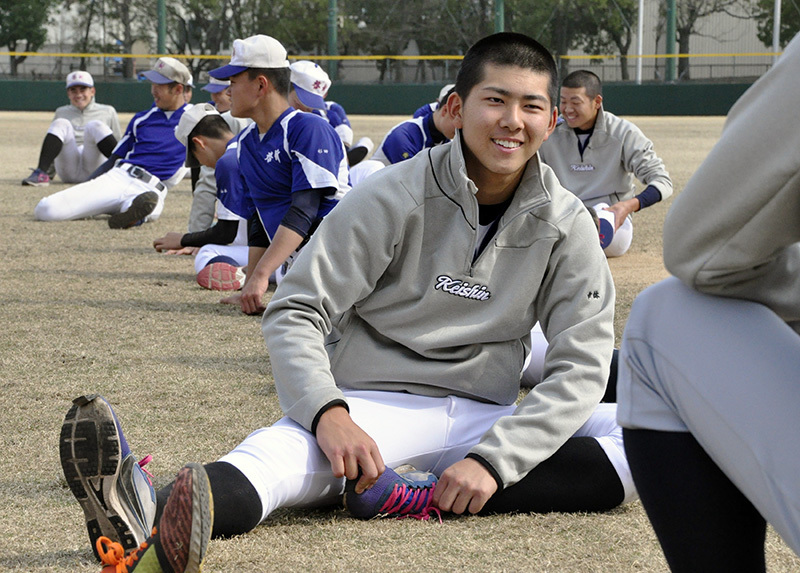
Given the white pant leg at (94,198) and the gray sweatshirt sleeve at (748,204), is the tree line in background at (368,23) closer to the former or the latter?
the white pant leg at (94,198)

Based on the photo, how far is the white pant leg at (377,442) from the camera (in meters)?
2.32

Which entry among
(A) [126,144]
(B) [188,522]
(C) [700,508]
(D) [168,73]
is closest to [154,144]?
(A) [126,144]

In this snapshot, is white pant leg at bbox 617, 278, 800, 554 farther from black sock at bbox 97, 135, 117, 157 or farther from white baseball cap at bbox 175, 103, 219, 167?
black sock at bbox 97, 135, 117, 157

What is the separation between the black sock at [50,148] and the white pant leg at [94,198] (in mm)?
2561

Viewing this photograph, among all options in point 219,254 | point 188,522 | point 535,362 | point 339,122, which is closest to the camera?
point 188,522

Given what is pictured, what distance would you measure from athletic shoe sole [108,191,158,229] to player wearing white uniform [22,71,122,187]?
112 inches

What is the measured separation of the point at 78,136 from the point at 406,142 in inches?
234

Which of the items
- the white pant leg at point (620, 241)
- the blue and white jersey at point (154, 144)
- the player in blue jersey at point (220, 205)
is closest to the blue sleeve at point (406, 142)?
the player in blue jersey at point (220, 205)

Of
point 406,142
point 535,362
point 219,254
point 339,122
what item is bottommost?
point 219,254

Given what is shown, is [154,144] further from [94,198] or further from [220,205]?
[220,205]

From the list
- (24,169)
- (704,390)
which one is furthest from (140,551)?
(24,169)

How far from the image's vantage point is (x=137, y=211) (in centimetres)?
827

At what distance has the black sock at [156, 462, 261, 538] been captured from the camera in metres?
2.24

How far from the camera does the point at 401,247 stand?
2.58m
